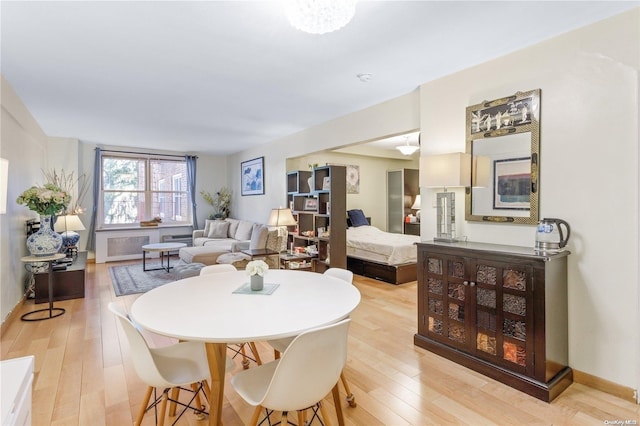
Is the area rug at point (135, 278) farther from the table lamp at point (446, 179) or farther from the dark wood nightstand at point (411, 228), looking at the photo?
the dark wood nightstand at point (411, 228)

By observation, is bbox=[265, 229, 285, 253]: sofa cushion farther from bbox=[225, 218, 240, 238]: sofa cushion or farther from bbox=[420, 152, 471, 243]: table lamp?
bbox=[420, 152, 471, 243]: table lamp

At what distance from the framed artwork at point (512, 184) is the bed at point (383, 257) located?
229cm

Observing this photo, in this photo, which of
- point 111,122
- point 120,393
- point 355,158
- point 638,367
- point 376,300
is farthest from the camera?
point 355,158

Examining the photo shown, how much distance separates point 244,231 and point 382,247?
302 cm

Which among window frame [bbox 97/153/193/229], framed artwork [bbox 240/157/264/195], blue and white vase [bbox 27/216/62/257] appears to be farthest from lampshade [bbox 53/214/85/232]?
framed artwork [bbox 240/157/264/195]

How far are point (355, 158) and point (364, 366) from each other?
5402mm

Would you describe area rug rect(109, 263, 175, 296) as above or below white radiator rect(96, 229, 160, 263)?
below

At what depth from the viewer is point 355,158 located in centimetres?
729

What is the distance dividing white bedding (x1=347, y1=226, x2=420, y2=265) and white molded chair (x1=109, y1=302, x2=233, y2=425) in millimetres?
3432

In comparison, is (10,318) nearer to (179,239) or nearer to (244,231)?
(244,231)

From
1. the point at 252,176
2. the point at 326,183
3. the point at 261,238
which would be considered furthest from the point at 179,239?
the point at 326,183

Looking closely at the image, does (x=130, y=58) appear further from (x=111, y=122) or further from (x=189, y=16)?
(x=111, y=122)

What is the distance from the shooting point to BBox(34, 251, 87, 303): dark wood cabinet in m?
3.99

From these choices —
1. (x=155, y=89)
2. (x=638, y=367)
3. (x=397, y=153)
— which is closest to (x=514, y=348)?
(x=638, y=367)
